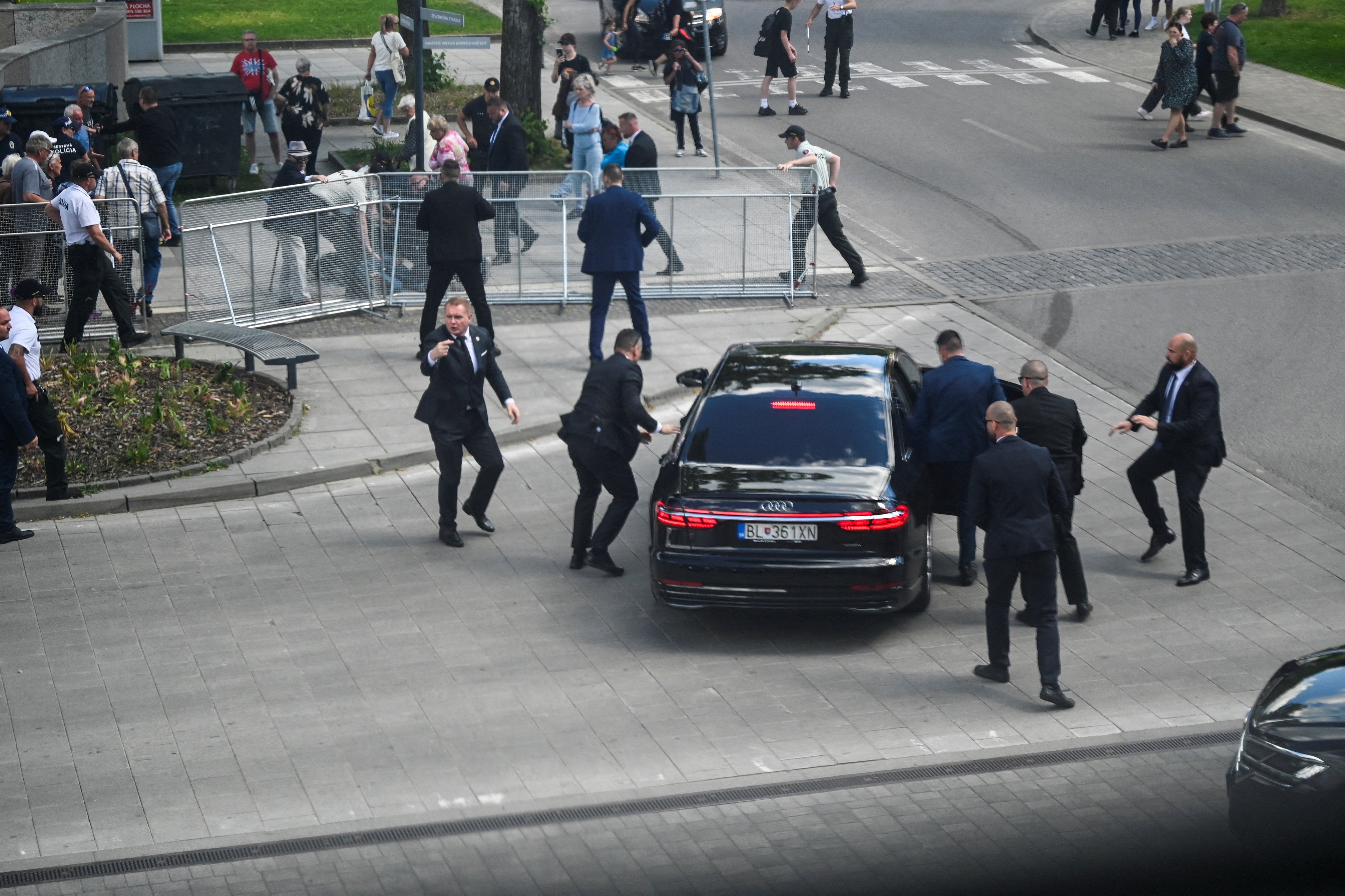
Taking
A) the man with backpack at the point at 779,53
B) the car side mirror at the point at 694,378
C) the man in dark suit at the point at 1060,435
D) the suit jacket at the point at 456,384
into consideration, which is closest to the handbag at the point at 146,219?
the suit jacket at the point at 456,384

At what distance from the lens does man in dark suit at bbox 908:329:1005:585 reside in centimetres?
948

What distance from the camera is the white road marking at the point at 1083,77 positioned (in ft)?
88.4

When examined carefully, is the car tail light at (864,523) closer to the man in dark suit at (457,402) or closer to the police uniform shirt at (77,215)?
the man in dark suit at (457,402)

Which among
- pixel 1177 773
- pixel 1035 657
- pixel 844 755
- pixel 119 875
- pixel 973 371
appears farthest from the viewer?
pixel 973 371

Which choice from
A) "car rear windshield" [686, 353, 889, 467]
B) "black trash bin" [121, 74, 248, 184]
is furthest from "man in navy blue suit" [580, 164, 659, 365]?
"black trash bin" [121, 74, 248, 184]

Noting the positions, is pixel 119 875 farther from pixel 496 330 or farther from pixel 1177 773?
pixel 496 330

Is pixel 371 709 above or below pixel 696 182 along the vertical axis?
below

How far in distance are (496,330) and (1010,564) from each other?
8.25m

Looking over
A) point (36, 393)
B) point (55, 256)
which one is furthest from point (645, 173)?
point (36, 393)

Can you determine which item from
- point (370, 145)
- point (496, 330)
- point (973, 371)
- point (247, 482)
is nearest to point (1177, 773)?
point (973, 371)

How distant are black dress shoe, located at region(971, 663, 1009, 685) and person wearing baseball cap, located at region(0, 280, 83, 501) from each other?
22.2 feet

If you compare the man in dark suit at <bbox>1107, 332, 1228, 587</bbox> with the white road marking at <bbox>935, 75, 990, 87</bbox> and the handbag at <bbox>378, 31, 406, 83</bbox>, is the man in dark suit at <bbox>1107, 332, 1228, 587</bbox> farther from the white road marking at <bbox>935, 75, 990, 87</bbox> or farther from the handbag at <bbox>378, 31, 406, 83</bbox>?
the white road marking at <bbox>935, 75, 990, 87</bbox>

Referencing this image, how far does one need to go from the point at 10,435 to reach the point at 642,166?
8.16 metres

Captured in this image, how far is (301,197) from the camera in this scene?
49.9 ft
